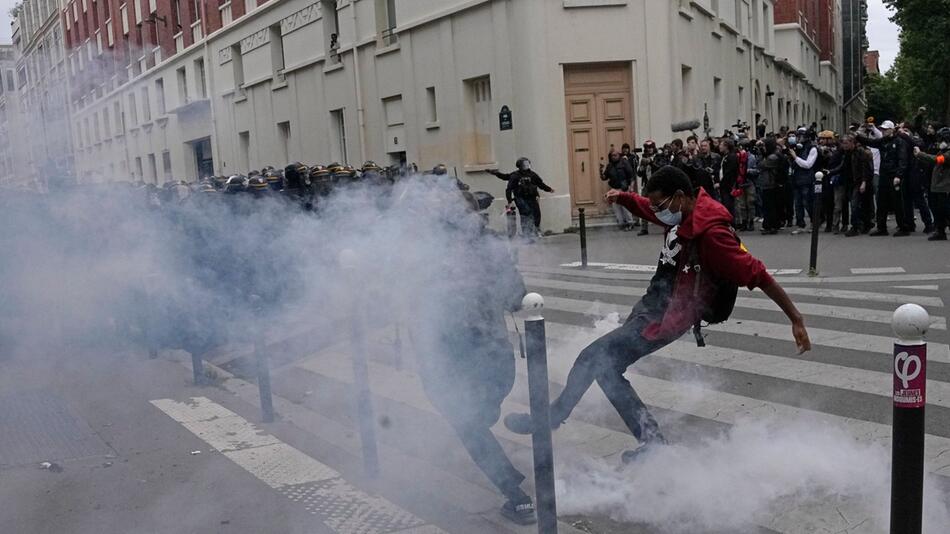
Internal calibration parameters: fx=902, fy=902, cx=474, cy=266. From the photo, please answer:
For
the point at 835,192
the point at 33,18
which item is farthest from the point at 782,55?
the point at 33,18

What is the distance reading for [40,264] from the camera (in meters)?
9.83

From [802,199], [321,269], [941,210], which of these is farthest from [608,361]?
[802,199]

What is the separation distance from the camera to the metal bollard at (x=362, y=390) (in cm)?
490

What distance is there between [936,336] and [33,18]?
46.0 feet

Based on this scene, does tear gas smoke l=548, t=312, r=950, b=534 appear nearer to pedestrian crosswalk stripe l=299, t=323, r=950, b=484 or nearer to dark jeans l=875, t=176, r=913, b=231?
pedestrian crosswalk stripe l=299, t=323, r=950, b=484

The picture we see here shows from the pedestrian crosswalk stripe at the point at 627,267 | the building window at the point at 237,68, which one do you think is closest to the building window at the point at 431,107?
the building window at the point at 237,68

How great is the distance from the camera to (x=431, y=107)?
1872 cm

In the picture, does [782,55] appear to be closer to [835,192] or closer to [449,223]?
[835,192]

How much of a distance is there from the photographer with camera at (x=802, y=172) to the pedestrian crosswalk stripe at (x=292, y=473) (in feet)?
35.2

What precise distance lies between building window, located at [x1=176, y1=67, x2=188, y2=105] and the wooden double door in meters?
7.13

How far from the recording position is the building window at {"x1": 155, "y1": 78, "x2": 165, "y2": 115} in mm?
15353

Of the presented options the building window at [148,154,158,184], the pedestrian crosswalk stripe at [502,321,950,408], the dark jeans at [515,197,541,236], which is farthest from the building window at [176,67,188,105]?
the pedestrian crosswalk stripe at [502,321,950,408]

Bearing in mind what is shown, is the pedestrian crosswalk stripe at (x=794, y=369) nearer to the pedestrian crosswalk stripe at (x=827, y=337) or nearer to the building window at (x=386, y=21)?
the pedestrian crosswalk stripe at (x=827, y=337)

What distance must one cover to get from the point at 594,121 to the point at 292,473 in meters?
13.7
